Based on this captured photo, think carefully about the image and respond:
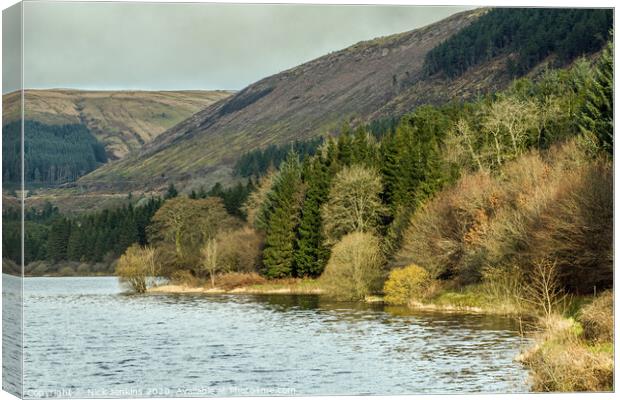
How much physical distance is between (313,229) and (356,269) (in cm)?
1543

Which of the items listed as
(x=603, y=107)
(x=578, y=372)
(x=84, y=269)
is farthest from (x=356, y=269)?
(x=84, y=269)

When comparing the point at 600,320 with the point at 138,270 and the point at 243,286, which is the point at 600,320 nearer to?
the point at 243,286

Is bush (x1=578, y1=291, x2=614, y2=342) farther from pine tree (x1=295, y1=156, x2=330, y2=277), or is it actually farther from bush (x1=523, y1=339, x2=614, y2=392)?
pine tree (x1=295, y1=156, x2=330, y2=277)

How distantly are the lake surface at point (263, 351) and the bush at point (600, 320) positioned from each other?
1.89m

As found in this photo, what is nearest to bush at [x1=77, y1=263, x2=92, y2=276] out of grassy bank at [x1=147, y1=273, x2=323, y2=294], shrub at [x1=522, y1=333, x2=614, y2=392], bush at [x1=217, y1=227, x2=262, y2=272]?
grassy bank at [x1=147, y1=273, x2=323, y2=294]

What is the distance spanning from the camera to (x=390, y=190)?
68.5 m

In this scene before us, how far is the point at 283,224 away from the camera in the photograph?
73.4m

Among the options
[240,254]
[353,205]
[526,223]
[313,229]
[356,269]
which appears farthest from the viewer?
[240,254]

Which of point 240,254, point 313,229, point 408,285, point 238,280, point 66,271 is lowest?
point 408,285

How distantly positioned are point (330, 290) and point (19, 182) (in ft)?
134

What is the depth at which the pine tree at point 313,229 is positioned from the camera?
69.4 metres

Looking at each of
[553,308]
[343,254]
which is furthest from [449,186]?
[553,308]

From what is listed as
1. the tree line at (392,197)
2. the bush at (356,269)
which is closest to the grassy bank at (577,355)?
the tree line at (392,197)

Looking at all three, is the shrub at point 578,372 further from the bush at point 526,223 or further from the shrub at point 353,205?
the shrub at point 353,205
